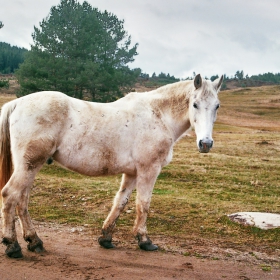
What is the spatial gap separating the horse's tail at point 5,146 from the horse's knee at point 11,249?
894mm

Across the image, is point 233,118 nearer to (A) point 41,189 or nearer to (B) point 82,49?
(B) point 82,49

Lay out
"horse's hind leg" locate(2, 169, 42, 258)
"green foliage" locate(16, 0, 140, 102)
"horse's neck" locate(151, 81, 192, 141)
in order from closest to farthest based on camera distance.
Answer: "horse's hind leg" locate(2, 169, 42, 258) → "horse's neck" locate(151, 81, 192, 141) → "green foliage" locate(16, 0, 140, 102)

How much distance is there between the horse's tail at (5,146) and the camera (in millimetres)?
5369

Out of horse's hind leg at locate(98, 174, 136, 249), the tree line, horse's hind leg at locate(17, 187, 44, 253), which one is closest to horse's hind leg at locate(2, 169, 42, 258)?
horse's hind leg at locate(17, 187, 44, 253)

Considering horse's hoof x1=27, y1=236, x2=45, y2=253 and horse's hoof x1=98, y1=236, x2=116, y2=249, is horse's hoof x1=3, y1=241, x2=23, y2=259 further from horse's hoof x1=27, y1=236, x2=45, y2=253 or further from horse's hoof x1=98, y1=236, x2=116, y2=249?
horse's hoof x1=98, y1=236, x2=116, y2=249

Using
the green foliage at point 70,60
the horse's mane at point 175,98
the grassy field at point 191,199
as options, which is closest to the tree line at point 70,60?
the green foliage at point 70,60

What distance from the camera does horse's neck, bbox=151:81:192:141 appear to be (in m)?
6.16

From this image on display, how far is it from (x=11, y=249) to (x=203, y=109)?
3498mm

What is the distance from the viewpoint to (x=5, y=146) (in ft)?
17.9

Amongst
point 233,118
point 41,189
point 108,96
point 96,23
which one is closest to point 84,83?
point 108,96

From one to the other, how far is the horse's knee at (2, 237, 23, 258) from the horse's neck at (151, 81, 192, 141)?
3.01 metres

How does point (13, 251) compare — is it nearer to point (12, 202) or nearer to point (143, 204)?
point (12, 202)

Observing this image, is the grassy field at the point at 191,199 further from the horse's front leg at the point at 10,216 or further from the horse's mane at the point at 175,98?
the horse's mane at the point at 175,98

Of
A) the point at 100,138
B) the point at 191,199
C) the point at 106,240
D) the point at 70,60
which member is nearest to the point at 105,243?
the point at 106,240
